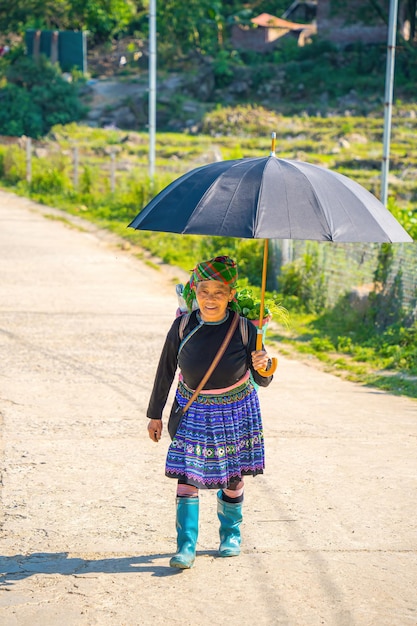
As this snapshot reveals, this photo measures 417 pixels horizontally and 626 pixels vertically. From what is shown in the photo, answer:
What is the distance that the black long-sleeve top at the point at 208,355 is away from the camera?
14.6 ft

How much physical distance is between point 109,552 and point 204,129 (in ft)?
143

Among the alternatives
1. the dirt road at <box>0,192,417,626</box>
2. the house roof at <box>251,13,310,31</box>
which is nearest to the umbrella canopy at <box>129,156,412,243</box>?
the dirt road at <box>0,192,417,626</box>

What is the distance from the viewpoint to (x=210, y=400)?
4469 mm

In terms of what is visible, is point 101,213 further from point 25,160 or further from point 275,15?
point 275,15

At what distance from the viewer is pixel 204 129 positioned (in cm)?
4722

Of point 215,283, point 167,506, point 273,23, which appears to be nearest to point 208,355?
point 215,283

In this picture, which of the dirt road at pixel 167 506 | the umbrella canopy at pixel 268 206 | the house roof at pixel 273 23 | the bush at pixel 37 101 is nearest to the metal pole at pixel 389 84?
the dirt road at pixel 167 506

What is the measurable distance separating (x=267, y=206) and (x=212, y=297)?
497 millimetres

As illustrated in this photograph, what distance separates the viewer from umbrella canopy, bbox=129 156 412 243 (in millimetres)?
4180

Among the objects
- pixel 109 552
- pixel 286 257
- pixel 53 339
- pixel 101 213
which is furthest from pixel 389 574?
pixel 101 213

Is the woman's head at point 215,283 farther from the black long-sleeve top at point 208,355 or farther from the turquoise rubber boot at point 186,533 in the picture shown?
the turquoise rubber boot at point 186,533

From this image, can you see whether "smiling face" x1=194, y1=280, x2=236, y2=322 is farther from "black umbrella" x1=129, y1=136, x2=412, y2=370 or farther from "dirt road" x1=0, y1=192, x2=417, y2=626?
"dirt road" x1=0, y1=192, x2=417, y2=626

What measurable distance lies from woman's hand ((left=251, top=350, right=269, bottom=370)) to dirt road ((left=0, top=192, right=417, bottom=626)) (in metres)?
0.93

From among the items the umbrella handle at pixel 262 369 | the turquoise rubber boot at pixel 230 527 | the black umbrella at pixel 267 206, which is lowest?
the turquoise rubber boot at pixel 230 527
